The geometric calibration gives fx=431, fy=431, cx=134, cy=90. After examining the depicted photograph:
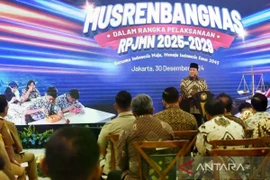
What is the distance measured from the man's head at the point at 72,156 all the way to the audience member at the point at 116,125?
222 cm

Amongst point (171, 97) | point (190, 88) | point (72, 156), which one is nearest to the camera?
point (72, 156)

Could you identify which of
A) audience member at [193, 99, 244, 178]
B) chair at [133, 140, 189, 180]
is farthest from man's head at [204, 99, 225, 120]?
chair at [133, 140, 189, 180]

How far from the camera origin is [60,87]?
7023mm

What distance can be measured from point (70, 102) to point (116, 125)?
3631mm

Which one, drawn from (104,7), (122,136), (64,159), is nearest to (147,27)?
(104,7)

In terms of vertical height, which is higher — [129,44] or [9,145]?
[129,44]

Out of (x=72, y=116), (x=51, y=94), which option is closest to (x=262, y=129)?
(x=72, y=116)

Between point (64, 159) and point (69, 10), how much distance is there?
6146mm

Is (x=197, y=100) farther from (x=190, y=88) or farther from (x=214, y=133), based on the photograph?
(x=214, y=133)

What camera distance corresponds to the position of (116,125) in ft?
11.6

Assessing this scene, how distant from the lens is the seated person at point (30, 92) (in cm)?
691

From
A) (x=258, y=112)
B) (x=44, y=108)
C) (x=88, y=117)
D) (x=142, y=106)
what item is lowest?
(x=88, y=117)

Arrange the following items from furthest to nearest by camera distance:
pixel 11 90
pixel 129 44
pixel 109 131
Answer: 1. pixel 129 44
2. pixel 11 90
3. pixel 109 131

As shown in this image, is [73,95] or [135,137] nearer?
[135,137]
